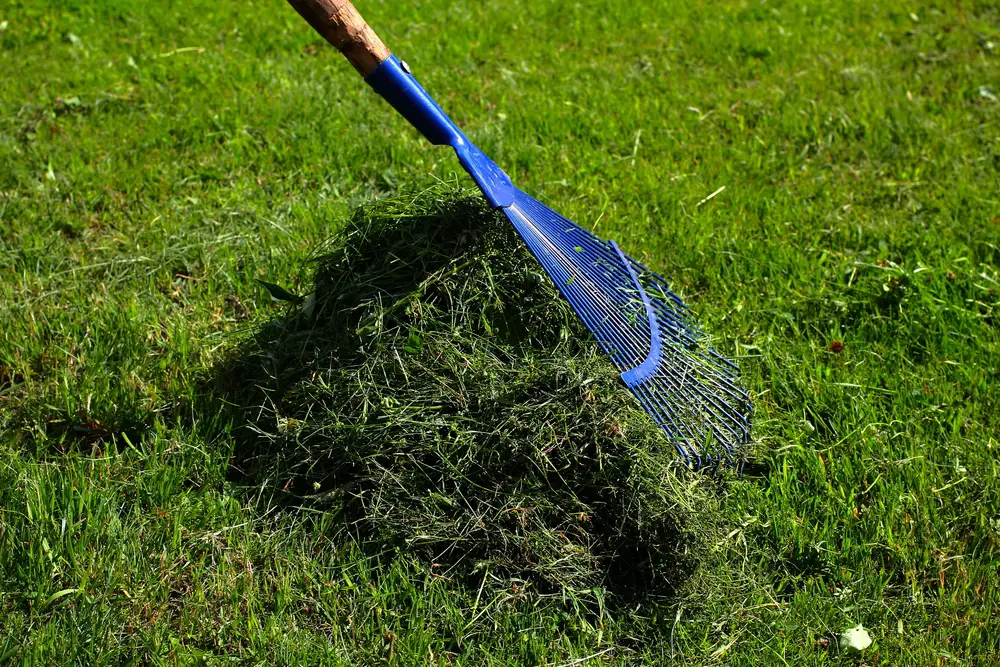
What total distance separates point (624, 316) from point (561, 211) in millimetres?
1182

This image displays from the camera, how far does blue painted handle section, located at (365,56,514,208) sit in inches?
92.4

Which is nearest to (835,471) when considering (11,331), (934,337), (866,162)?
(934,337)

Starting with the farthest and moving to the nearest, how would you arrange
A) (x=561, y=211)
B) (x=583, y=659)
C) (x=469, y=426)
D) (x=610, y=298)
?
(x=561, y=211) < (x=610, y=298) < (x=469, y=426) < (x=583, y=659)

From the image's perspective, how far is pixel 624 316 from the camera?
2697 millimetres

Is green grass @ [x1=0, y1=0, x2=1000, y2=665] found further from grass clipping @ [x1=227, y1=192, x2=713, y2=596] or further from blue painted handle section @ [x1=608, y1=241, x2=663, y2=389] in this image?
blue painted handle section @ [x1=608, y1=241, x2=663, y2=389]

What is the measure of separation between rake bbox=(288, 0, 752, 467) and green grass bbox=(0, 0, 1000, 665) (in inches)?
6.9

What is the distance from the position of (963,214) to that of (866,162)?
55 centimetres

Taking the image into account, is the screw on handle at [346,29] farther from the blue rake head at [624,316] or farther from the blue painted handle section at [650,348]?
the blue painted handle section at [650,348]

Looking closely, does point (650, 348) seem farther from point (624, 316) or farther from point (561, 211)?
point (561, 211)

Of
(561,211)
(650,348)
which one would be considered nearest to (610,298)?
(650,348)

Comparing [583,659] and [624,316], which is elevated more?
[624,316]

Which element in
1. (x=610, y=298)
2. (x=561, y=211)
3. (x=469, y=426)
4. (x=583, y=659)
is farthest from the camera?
(x=561, y=211)

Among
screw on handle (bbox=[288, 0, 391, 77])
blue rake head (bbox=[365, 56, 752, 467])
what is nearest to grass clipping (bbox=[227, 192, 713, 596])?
blue rake head (bbox=[365, 56, 752, 467])

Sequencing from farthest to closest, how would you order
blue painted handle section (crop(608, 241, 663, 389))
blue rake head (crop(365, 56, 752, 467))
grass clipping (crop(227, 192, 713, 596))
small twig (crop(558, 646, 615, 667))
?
blue painted handle section (crop(608, 241, 663, 389))
blue rake head (crop(365, 56, 752, 467))
grass clipping (crop(227, 192, 713, 596))
small twig (crop(558, 646, 615, 667))
